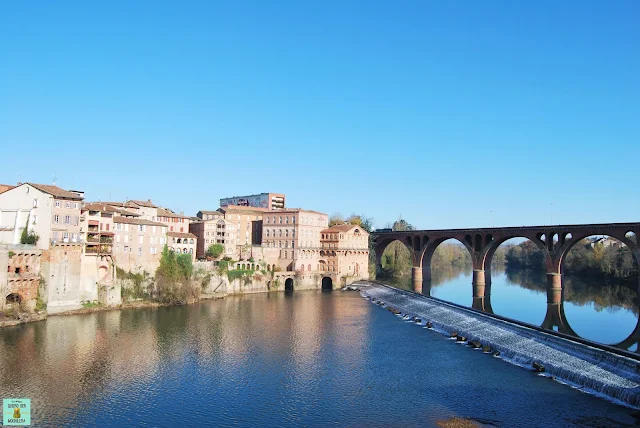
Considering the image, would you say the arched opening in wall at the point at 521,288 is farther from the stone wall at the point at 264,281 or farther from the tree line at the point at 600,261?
the stone wall at the point at 264,281

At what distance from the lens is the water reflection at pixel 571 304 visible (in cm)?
5753

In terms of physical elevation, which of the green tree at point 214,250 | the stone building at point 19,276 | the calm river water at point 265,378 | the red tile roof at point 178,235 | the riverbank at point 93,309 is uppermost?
the red tile roof at point 178,235

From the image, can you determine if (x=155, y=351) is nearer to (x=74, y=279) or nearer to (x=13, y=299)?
(x=13, y=299)

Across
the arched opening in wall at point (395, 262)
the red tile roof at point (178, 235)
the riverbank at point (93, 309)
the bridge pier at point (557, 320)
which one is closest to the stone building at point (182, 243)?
the red tile roof at point (178, 235)

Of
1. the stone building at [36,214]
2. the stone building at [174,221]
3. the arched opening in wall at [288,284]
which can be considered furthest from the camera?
the arched opening in wall at [288,284]

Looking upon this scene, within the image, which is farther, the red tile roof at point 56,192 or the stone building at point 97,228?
the stone building at point 97,228

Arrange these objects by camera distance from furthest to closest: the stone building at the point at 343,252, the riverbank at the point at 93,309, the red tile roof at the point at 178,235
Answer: the stone building at the point at 343,252 < the red tile roof at the point at 178,235 < the riverbank at the point at 93,309

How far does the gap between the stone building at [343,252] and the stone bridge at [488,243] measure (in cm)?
1254

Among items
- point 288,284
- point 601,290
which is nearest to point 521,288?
point 601,290

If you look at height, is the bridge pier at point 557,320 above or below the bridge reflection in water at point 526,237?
below

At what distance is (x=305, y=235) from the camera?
101500 millimetres

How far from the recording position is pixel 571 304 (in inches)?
3150

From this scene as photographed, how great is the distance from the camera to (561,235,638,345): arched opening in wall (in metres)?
59.6

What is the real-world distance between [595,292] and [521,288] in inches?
628
